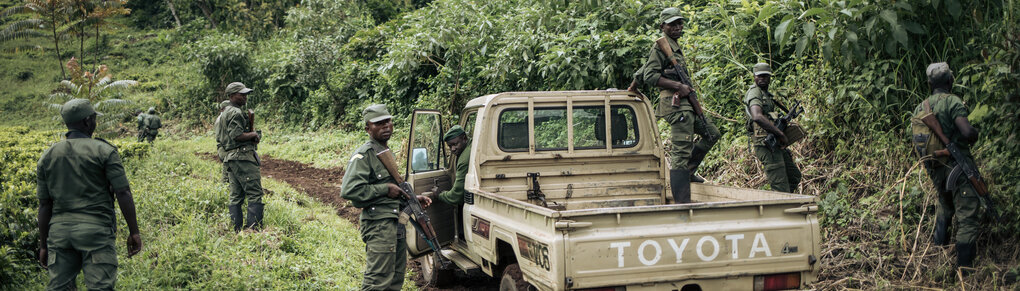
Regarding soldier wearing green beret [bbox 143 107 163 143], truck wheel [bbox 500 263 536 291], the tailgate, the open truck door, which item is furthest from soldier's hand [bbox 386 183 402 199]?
soldier wearing green beret [bbox 143 107 163 143]

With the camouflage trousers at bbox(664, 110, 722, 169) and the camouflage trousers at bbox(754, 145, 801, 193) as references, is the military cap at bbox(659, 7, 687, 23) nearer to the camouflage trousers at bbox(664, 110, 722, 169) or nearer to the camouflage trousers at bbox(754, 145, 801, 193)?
the camouflage trousers at bbox(664, 110, 722, 169)

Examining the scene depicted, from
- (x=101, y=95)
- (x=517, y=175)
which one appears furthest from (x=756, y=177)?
(x=101, y=95)

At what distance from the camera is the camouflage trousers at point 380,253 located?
4223 mm

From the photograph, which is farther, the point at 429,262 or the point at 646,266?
the point at 429,262

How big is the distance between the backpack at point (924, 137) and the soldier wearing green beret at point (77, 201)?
5424 mm

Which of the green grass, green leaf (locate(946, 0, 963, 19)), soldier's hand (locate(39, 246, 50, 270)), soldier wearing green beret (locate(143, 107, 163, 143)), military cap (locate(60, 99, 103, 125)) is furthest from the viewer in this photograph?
soldier wearing green beret (locate(143, 107, 163, 143))

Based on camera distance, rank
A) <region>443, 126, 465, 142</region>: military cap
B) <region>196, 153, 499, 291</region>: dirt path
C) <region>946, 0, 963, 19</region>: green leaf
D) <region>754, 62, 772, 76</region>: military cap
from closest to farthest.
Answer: <region>946, 0, 963, 19</region>: green leaf < <region>443, 126, 465, 142</region>: military cap < <region>754, 62, 772, 76</region>: military cap < <region>196, 153, 499, 291</region>: dirt path

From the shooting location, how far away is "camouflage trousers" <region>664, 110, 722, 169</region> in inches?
206

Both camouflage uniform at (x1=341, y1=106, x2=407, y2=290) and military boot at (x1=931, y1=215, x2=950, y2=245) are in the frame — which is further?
military boot at (x1=931, y1=215, x2=950, y2=245)

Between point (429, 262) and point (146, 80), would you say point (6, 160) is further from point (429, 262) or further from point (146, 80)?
point (146, 80)

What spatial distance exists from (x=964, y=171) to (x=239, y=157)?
617 cm

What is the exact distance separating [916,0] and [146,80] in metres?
28.2

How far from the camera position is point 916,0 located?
5344 mm

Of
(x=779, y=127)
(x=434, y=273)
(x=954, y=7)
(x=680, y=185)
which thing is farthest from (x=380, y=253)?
(x=954, y=7)
